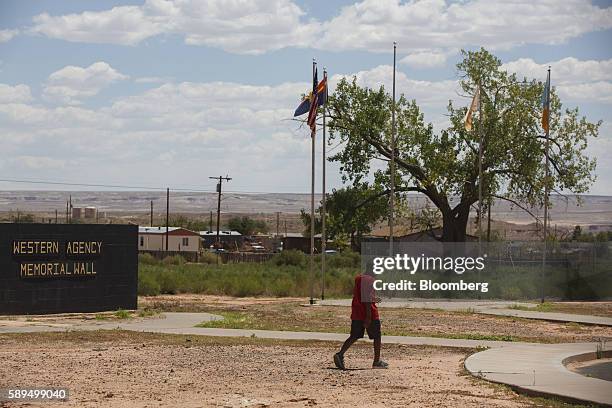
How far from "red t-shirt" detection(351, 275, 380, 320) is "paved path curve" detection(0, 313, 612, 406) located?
1777 millimetres

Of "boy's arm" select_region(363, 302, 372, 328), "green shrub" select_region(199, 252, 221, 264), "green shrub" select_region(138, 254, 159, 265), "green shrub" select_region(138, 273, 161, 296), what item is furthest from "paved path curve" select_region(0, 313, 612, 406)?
"green shrub" select_region(199, 252, 221, 264)

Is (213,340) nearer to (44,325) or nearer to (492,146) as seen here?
(44,325)

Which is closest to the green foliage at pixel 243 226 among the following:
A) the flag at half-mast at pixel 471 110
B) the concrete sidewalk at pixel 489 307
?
the flag at half-mast at pixel 471 110

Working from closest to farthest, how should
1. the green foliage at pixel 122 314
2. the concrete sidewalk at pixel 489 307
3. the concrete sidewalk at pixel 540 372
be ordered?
1. the concrete sidewalk at pixel 540 372
2. the green foliage at pixel 122 314
3. the concrete sidewalk at pixel 489 307

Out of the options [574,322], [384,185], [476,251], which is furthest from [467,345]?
[384,185]

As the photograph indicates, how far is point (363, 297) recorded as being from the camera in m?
16.8

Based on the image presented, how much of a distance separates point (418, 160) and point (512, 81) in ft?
19.6

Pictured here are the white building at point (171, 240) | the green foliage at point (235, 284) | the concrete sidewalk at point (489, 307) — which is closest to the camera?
the concrete sidewalk at point (489, 307)

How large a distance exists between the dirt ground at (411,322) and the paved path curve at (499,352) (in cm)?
152

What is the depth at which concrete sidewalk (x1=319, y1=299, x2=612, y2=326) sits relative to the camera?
3102 centimetres

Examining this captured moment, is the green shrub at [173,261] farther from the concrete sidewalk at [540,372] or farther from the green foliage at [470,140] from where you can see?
the concrete sidewalk at [540,372]

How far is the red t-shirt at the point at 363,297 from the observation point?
16.8 m

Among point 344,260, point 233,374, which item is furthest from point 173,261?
point 233,374

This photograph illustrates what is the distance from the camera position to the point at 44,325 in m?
24.9
